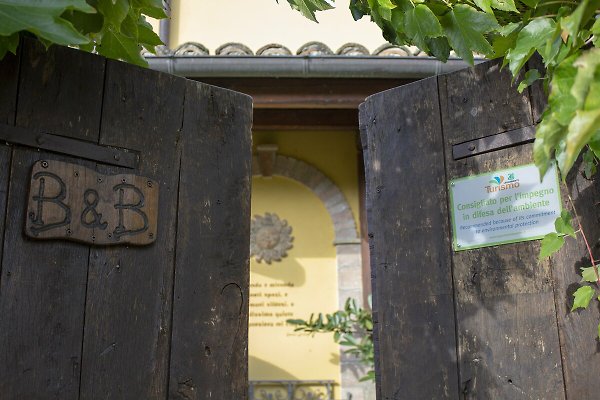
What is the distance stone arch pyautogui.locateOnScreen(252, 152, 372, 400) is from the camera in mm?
6273

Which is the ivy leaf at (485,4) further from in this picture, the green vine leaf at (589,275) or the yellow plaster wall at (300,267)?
the yellow plaster wall at (300,267)

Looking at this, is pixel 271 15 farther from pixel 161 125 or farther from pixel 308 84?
pixel 161 125

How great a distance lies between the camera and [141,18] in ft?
6.66

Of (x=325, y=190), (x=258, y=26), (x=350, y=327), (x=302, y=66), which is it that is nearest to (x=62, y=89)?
(x=302, y=66)

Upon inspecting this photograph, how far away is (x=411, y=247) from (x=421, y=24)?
69 centimetres

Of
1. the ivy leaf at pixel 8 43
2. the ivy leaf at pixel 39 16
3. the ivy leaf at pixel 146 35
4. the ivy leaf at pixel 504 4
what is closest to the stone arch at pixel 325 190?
the ivy leaf at pixel 146 35

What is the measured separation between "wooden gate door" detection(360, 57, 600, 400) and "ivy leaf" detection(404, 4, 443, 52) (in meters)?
0.40

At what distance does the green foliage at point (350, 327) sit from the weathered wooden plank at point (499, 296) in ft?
11.8

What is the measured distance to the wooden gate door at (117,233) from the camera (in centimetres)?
170

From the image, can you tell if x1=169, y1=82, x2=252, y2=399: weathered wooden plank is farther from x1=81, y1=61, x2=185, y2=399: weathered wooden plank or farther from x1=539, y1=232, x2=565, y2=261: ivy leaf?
x1=539, y1=232, x2=565, y2=261: ivy leaf

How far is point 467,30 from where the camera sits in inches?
A: 68.4

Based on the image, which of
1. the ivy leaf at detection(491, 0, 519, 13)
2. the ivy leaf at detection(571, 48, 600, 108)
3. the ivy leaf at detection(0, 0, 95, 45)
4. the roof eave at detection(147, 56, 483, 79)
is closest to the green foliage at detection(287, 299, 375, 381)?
the roof eave at detection(147, 56, 483, 79)

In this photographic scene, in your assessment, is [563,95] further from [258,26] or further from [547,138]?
[258,26]

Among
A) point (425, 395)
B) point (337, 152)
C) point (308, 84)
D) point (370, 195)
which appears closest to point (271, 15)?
point (337, 152)
